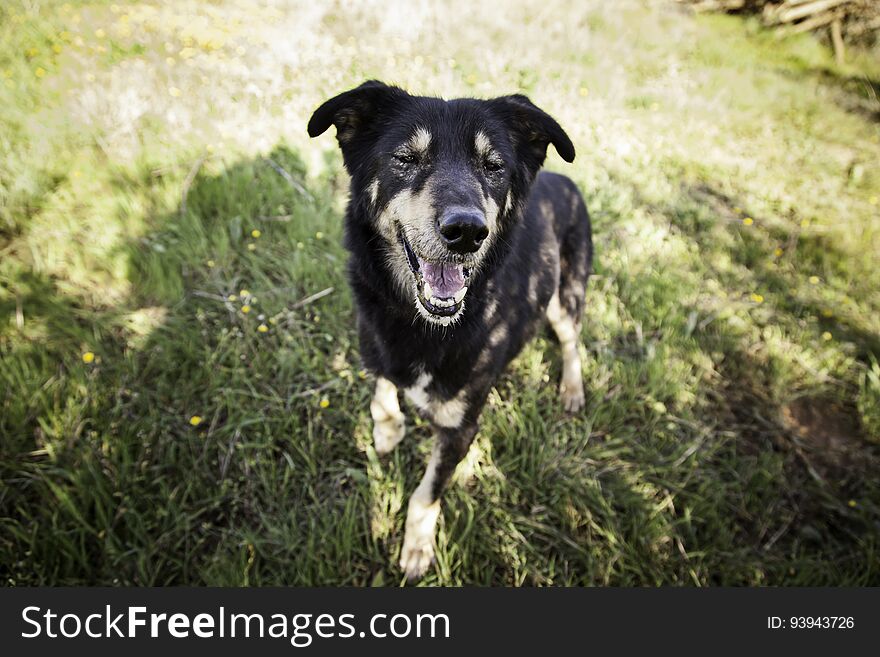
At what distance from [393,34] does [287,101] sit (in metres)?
2.19

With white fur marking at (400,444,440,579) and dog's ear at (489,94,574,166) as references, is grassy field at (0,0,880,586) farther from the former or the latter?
dog's ear at (489,94,574,166)

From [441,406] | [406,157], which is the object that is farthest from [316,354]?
[406,157]

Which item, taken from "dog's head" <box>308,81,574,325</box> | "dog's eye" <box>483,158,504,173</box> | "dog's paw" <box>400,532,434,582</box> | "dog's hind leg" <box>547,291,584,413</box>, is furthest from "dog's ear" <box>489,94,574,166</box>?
"dog's paw" <box>400,532,434,582</box>

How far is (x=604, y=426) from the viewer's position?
312 centimetres

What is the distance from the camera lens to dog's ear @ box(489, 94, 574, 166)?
222 centimetres

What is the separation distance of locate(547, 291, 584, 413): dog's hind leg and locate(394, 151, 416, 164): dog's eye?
155 centimetres

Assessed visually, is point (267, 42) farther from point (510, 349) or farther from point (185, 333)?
point (510, 349)

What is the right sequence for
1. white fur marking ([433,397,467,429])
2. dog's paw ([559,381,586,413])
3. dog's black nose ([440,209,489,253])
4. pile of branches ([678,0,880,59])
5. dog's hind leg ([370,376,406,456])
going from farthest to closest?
pile of branches ([678,0,880,59]) → dog's paw ([559,381,586,413]) → dog's hind leg ([370,376,406,456]) → white fur marking ([433,397,467,429]) → dog's black nose ([440,209,489,253])

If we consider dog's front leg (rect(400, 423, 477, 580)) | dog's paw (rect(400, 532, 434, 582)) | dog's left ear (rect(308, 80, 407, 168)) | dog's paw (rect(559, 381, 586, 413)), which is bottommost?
dog's paw (rect(400, 532, 434, 582))

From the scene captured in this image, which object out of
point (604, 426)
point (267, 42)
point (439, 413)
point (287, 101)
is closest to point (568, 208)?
point (604, 426)

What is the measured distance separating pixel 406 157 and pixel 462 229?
61 cm

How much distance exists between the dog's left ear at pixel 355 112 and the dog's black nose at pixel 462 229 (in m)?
0.79

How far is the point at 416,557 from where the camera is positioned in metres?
2.39

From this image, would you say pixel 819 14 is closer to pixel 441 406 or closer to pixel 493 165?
pixel 493 165
